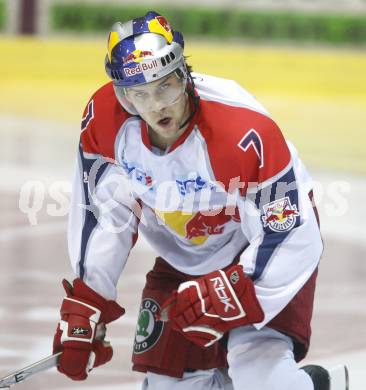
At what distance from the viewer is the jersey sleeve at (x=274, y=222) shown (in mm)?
3795

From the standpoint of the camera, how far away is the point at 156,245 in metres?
4.30

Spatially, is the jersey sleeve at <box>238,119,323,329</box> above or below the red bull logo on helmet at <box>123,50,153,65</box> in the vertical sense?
below

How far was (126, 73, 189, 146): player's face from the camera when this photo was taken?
3801 mm

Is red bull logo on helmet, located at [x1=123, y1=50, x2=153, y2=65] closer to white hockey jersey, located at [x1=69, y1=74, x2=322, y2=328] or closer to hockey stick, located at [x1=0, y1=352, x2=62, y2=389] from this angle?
white hockey jersey, located at [x1=69, y1=74, x2=322, y2=328]

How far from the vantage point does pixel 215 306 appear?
3789mm

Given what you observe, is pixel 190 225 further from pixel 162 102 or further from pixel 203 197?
pixel 162 102

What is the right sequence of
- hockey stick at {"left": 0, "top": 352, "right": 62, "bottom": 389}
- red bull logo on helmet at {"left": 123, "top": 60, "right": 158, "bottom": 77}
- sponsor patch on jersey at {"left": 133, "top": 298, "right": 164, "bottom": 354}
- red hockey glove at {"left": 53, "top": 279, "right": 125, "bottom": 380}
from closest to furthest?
red bull logo on helmet at {"left": 123, "top": 60, "right": 158, "bottom": 77} → hockey stick at {"left": 0, "top": 352, "right": 62, "bottom": 389} → red hockey glove at {"left": 53, "top": 279, "right": 125, "bottom": 380} → sponsor patch on jersey at {"left": 133, "top": 298, "right": 164, "bottom": 354}

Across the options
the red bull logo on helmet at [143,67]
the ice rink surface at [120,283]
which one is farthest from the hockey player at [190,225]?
the ice rink surface at [120,283]

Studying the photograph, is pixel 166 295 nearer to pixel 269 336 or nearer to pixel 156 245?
pixel 156 245

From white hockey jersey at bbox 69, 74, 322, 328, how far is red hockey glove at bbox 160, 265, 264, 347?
4cm

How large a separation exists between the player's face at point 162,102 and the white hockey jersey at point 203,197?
8 centimetres

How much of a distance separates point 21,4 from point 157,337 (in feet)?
46.0

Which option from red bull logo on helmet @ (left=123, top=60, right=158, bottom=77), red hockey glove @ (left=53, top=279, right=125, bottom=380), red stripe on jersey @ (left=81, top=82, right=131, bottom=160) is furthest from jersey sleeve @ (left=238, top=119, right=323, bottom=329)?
red hockey glove @ (left=53, top=279, right=125, bottom=380)

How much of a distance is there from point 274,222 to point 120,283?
7.29 ft
